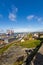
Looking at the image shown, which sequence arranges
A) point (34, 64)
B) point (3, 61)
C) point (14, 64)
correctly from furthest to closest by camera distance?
point (3, 61), point (14, 64), point (34, 64)

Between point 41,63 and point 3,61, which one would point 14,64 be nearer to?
point 3,61

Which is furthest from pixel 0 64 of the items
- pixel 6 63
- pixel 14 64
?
pixel 14 64

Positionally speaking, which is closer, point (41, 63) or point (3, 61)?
point (41, 63)

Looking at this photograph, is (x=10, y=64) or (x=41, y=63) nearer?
(x=41, y=63)

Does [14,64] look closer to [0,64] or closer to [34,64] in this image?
[0,64]

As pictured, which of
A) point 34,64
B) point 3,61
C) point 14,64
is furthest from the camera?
point 3,61

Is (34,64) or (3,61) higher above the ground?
(34,64)

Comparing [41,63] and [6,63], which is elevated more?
[41,63]

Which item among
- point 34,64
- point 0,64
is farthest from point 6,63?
point 34,64
